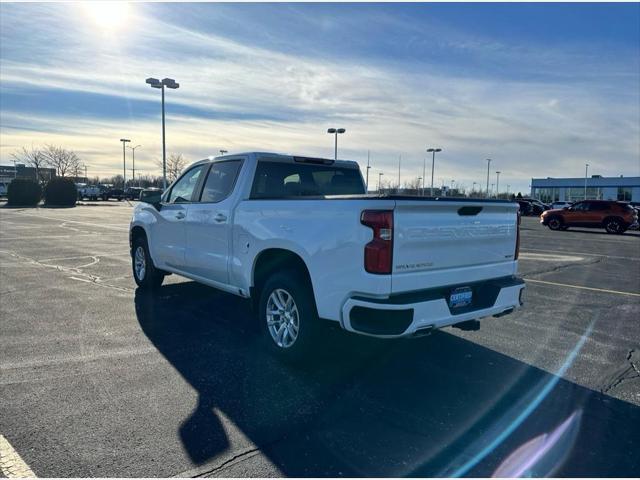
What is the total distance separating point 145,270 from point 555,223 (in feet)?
82.3

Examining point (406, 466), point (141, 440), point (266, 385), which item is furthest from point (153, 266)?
point (406, 466)

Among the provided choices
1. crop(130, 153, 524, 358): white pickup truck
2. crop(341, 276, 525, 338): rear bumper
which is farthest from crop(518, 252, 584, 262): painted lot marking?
crop(341, 276, 525, 338): rear bumper

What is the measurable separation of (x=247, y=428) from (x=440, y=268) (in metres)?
2.02

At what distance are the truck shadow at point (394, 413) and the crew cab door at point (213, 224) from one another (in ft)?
2.98

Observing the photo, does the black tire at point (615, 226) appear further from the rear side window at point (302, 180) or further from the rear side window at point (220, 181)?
Result: the rear side window at point (220, 181)

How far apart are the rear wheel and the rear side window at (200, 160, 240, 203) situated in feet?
82.0

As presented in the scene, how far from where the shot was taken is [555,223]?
89.6 feet

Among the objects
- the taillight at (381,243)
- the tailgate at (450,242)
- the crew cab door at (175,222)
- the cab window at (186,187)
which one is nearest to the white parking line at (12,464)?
the taillight at (381,243)

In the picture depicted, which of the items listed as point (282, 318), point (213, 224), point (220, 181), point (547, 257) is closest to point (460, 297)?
point (282, 318)

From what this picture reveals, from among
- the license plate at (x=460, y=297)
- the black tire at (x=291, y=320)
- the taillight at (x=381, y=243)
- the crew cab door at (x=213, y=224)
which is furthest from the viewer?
the crew cab door at (x=213, y=224)

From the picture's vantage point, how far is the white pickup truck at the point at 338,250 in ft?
12.7

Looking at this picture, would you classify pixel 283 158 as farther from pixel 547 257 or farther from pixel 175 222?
pixel 547 257

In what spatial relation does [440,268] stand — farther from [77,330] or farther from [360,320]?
[77,330]

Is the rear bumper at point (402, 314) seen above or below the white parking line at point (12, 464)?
above
